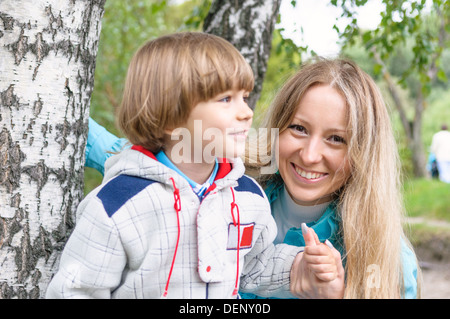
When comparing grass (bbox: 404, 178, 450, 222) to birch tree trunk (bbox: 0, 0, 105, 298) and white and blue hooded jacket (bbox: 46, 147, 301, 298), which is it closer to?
white and blue hooded jacket (bbox: 46, 147, 301, 298)

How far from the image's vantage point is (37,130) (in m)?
1.35

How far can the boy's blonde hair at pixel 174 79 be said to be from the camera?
4.33ft

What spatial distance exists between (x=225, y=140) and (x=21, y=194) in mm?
576

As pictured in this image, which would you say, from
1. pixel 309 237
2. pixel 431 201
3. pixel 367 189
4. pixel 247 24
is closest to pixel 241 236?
pixel 309 237

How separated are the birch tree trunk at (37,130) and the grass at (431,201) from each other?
556 cm

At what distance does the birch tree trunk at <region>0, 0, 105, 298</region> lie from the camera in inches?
52.0

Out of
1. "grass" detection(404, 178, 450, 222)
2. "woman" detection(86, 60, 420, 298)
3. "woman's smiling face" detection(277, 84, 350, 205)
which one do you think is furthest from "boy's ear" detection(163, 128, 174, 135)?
"grass" detection(404, 178, 450, 222)

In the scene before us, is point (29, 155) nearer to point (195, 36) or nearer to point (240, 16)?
point (195, 36)

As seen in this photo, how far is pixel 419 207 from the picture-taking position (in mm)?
6742

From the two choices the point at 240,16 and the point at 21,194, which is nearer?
the point at 21,194

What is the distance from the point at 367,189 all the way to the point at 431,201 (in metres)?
5.64
